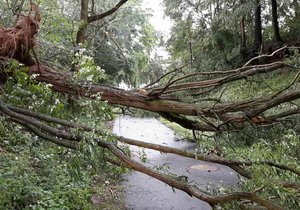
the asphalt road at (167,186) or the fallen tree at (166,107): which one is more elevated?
the fallen tree at (166,107)

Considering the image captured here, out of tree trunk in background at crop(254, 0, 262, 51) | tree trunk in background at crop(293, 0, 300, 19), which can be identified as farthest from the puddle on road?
tree trunk in background at crop(293, 0, 300, 19)

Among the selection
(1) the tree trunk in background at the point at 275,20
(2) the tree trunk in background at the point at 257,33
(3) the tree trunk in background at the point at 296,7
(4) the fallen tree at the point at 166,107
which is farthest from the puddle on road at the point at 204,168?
(3) the tree trunk in background at the point at 296,7

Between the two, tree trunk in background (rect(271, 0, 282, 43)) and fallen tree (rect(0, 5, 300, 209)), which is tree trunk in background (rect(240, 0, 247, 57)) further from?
fallen tree (rect(0, 5, 300, 209))

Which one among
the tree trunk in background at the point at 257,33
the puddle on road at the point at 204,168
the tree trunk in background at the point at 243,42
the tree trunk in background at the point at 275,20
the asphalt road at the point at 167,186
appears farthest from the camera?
the tree trunk in background at the point at 243,42

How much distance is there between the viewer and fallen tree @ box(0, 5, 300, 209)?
3996 millimetres

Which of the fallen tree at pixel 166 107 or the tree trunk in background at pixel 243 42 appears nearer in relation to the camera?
the fallen tree at pixel 166 107

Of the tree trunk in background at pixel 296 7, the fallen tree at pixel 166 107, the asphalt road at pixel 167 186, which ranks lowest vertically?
the asphalt road at pixel 167 186

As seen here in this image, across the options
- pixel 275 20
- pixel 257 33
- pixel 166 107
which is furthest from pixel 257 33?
pixel 166 107

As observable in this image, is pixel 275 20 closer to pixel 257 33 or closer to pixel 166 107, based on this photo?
pixel 257 33

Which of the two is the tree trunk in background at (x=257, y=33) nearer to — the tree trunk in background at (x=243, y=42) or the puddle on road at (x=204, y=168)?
the tree trunk in background at (x=243, y=42)

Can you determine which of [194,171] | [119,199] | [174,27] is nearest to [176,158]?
[194,171]

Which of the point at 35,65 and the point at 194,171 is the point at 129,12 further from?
the point at 35,65

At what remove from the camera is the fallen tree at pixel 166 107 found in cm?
400

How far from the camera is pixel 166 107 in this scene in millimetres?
4812
